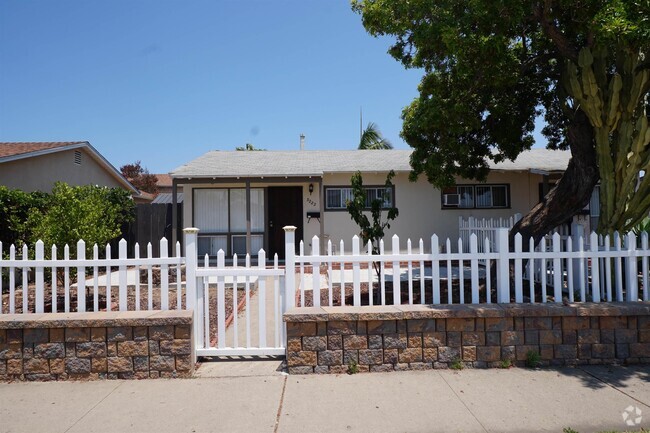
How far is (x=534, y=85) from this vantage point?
8.56 meters

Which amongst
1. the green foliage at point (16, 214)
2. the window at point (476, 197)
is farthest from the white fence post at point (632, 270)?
the green foliage at point (16, 214)

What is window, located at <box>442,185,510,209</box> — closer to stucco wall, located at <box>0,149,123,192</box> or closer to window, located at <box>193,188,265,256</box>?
window, located at <box>193,188,265,256</box>

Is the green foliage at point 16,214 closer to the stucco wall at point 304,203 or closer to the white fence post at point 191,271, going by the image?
the stucco wall at point 304,203

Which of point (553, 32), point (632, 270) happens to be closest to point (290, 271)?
point (632, 270)

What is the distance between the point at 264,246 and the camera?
1348cm

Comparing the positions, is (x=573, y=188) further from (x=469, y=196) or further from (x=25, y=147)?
(x=25, y=147)

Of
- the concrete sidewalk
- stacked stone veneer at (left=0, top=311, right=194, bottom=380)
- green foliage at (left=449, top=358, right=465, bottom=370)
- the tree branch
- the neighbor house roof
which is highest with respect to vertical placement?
the tree branch

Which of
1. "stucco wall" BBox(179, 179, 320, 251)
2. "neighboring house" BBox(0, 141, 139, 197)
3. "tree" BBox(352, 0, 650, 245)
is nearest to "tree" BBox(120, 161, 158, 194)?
"neighboring house" BBox(0, 141, 139, 197)

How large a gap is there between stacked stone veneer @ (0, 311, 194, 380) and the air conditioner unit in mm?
10276

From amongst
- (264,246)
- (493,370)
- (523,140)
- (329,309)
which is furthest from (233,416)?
(264,246)

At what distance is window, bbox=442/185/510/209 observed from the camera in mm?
13305

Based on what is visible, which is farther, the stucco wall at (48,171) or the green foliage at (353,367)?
the stucco wall at (48,171)

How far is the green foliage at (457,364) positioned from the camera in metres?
4.69

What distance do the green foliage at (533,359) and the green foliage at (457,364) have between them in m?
0.72
